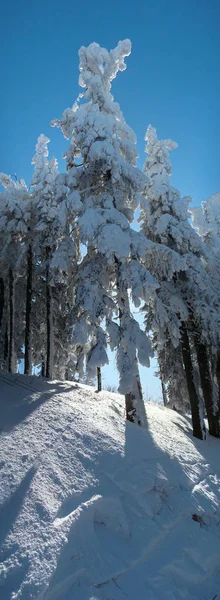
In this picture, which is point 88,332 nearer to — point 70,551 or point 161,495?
point 161,495

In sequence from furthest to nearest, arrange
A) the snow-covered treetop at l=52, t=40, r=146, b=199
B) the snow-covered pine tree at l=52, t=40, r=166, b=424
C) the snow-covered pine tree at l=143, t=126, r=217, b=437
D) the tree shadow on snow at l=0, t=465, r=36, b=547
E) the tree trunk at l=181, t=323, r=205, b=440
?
the snow-covered pine tree at l=143, t=126, r=217, b=437 < the tree trunk at l=181, t=323, r=205, b=440 < the snow-covered treetop at l=52, t=40, r=146, b=199 < the snow-covered pine tree at l=52, t=40, r=166, b=424 < the tree shadow on snow at l=0, t=465, r=36, b=547

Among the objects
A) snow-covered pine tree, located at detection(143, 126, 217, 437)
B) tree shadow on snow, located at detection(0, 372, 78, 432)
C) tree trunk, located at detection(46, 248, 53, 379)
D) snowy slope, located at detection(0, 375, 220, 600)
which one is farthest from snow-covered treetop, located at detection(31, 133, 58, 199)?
snowy slope, located at detection(0, 375, 220, 600)

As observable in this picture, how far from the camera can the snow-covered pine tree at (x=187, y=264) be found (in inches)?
538

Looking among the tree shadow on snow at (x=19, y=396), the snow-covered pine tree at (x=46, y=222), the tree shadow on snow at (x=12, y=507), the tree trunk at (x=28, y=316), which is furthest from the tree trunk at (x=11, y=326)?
the tree shadow on snow at (x=12, y=507)

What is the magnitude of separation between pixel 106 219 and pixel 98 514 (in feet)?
29.0

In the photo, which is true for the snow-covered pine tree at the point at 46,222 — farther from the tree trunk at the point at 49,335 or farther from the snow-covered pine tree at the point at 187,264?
the snow-covered pine tree at the point at 187,264

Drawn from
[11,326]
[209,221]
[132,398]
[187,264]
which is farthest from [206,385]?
[209,221]

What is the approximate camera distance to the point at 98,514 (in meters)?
5.32

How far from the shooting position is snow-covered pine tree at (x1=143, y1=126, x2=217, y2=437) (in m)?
13.7

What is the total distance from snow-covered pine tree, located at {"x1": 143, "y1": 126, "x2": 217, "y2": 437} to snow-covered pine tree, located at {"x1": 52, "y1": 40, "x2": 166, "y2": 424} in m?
1.93

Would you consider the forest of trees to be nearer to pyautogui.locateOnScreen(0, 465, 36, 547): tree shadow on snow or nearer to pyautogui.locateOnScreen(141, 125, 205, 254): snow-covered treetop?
pyautogui.locateOnScreen(141, 125, 205, 254): snow-covered treetop

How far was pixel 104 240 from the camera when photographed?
1091 cm

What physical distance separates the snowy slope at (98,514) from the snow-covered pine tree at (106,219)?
8.77ft

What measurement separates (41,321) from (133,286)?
425 inches
